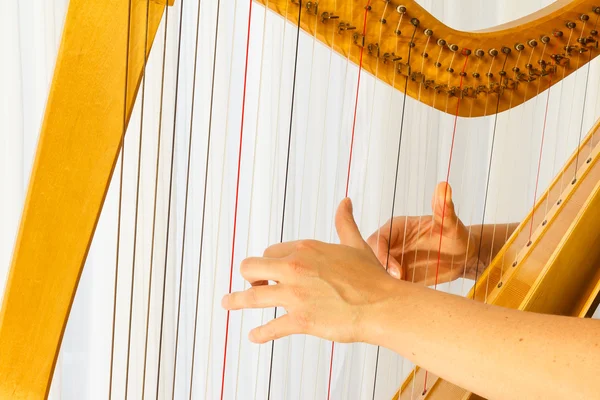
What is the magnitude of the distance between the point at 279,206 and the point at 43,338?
144 cm

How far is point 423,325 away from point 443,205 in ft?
1.77


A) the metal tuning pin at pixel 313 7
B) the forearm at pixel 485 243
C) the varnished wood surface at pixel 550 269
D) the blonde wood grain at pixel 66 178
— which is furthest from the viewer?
the forearm at pixel 485 243

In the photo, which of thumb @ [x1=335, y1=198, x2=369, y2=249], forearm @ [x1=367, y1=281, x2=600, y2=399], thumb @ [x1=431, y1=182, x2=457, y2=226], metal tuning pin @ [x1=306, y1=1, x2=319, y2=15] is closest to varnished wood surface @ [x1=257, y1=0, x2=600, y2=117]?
metal tuning pin @ [x1=306, y1=1, x2=319, y2=15]

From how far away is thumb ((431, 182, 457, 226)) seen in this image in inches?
45.4

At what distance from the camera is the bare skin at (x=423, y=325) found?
24.4 inches

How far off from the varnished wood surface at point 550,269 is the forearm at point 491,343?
1.33ft

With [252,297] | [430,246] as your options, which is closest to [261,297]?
[252,297]

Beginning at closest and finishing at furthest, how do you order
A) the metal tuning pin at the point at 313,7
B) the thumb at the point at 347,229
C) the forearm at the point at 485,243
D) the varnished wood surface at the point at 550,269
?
the thumb at the point at 347,229, the metal tuning pin at the point at 313,7, the varnished wood surface at the point at 550,269, the forearm at the point at 485,243

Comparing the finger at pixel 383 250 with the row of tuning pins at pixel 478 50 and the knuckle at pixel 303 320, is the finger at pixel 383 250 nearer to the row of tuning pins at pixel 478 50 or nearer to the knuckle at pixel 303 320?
the row of tuning pins at pixel 478 50

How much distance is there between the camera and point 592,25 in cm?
120

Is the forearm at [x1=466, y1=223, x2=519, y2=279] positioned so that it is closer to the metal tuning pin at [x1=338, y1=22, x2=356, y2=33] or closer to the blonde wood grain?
the metal tuning pin at [x1=338, y1=22, x2=356, y2=33]

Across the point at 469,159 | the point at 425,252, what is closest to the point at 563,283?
the point at 425,252

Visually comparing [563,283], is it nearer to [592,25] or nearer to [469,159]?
[592,25]

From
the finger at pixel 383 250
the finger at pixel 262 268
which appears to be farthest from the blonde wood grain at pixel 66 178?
the finger at pixel 383 250
